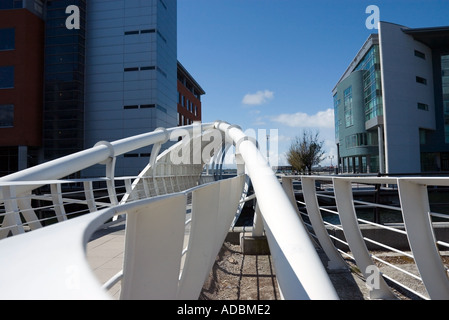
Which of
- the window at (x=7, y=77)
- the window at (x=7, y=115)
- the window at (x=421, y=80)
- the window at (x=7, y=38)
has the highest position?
the window at (x=7, y=38)

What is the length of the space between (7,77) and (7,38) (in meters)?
3.70

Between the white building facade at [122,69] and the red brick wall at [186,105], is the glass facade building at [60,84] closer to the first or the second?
the white building facade at [122,69]

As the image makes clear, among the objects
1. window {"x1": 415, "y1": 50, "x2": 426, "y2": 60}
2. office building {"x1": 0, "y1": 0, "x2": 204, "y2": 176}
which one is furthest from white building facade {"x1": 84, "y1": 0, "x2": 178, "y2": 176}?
window {"x1": 415, "y1": 50, "x2": 426, "y2": 60}

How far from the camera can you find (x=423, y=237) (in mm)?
2213

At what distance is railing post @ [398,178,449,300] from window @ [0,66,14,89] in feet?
115

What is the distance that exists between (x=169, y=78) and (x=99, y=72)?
7421mm

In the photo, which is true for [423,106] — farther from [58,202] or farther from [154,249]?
[154,249]

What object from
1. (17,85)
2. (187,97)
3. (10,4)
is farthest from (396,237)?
(187,97)

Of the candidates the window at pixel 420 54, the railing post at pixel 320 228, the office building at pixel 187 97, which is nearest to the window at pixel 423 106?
the window at pixel 420 54

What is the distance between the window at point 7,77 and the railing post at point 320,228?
33.2 m

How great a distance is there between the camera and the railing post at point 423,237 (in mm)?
2148
